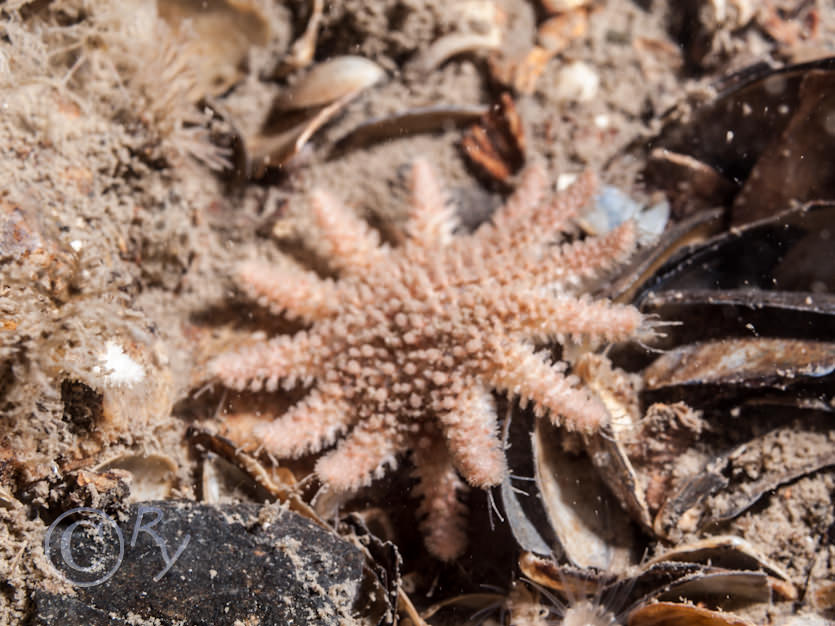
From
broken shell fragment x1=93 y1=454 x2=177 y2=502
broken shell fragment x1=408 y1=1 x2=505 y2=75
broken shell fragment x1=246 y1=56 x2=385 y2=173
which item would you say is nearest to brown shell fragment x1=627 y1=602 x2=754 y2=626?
broken shell fragment x1=93 y1=454 x2=177 y2=502

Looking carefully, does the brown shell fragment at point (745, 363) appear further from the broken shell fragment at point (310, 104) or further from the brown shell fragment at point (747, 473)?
the broken shell fragment at point (310, 104)

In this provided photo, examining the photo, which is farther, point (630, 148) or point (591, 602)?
point (630, 148)

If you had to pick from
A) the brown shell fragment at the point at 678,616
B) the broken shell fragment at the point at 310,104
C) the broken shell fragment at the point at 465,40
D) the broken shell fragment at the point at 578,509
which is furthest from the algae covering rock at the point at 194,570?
the broken shell fragment at the point at 465,40

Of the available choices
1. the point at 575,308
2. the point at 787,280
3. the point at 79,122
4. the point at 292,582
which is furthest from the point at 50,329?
the point at 787,280

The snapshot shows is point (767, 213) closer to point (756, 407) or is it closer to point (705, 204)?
point (705, 204)

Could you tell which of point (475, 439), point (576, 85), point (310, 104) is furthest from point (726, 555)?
point (310, 104)

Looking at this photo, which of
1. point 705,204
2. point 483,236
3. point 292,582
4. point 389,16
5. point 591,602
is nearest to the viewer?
point 292,582

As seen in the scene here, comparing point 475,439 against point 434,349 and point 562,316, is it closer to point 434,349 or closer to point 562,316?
point 434,349
